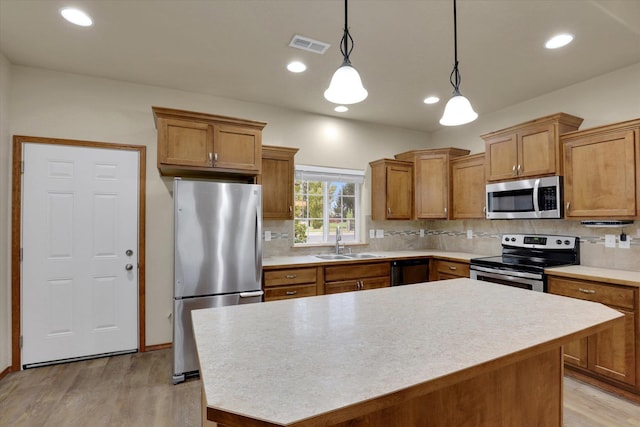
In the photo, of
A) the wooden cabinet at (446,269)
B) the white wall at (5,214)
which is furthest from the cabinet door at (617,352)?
the white wall at (5,214)

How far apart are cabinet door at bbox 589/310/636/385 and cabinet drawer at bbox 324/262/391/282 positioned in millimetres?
1901

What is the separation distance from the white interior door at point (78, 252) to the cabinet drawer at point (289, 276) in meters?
1.34

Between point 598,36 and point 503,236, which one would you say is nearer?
point 598,36

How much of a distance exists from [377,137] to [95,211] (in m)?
3.49

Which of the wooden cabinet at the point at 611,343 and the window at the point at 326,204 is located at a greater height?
the window at the point at 326,204

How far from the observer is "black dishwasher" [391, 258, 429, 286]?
12.7 ft

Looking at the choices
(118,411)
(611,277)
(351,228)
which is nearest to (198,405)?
(118,411)

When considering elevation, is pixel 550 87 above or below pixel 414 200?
above

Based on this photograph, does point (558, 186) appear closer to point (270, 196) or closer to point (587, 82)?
point (587, 82)

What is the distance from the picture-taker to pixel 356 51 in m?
2.67

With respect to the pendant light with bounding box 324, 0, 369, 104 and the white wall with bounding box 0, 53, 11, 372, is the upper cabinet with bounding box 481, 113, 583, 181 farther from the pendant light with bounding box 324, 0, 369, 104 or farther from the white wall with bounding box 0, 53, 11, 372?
the white wall with bounding box 0, 53, 11, 372

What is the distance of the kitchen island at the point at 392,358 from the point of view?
2.47 feet

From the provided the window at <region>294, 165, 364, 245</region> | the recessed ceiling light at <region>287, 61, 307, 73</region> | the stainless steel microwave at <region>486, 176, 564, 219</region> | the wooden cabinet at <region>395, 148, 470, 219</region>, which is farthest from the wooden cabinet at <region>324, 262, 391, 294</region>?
the recessed ceiling light at <region>287, 61, 307, 73</region>

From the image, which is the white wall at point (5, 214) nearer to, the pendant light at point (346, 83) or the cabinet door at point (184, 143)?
the cabinet door at point (184, 143)
